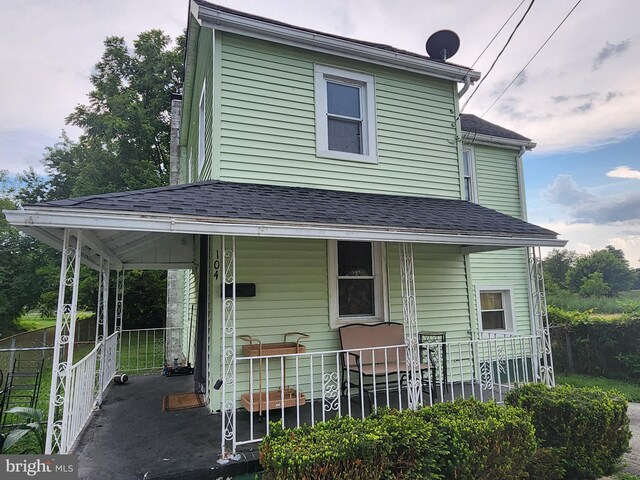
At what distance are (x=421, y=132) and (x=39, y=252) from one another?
2099 cm

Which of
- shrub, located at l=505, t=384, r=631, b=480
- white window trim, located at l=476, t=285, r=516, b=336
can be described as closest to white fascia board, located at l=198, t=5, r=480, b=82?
white window trim, located at l=476, t=285, r=516, b=336

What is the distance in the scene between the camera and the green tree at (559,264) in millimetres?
32250

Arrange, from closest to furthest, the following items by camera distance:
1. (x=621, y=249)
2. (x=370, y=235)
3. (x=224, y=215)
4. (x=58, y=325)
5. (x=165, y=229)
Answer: (x=58, y=325) < (x=165, y=229) < (x=224, y=215) < (x=370, y=235) < (x=621, y=249)

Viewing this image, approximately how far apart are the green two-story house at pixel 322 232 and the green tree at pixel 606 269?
29.1 meters

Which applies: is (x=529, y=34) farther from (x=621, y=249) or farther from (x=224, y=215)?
(x=621, y=249)

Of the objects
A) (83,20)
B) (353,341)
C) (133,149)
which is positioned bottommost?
(353,341)

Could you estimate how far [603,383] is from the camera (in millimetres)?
8195

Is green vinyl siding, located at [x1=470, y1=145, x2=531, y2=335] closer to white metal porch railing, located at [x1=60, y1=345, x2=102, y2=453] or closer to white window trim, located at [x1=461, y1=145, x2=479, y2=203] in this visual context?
white window trim, located at [x1=461, y1=145, x2=479, y2=203]

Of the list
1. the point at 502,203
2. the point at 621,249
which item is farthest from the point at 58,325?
the point at 621,249

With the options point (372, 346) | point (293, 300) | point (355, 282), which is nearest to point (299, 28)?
point (355, 282)

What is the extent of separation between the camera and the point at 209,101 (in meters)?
5.94

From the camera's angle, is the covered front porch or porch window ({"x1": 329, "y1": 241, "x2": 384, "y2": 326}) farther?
porch window ({"x1": 329, "y1": 241, "x2": 384, "y2": 326})

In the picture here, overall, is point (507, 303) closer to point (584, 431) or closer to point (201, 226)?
point (584, 431)

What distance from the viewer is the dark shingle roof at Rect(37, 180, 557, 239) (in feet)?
12.1
